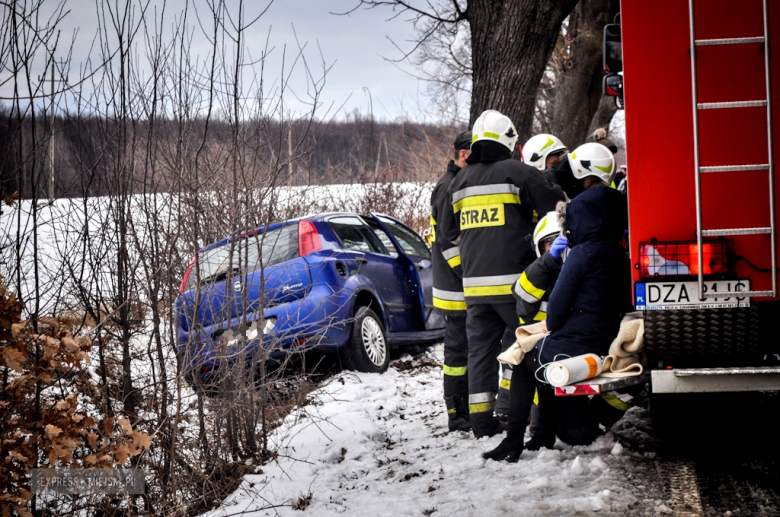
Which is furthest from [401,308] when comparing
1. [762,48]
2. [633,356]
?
[762,48]

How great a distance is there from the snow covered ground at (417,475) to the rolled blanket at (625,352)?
60cm

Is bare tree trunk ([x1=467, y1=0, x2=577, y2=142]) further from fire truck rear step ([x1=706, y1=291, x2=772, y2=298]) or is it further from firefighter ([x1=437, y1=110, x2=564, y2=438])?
fire truck rear step ([x1=706, y1=291, x2=772, y2=298])

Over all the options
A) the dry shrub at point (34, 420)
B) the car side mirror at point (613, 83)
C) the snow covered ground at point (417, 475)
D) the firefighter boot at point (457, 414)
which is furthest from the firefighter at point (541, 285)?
the dry shrub at point (34, 420)

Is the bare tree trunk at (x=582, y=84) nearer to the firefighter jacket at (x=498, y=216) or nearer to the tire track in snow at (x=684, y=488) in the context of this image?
the firefighter jacket at (x=498, y=216)

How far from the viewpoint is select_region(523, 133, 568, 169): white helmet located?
6.33 metres

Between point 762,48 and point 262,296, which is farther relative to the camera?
point 262,296

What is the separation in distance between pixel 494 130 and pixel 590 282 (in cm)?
153

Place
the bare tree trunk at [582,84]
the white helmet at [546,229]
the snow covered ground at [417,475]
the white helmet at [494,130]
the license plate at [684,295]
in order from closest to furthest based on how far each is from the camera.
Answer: the license plate at [684,295] → the snow covered ground at [417,475] → the white helmet at [546,229] → the white helmet at [494,130] → the bare tree trunk at [582,84]

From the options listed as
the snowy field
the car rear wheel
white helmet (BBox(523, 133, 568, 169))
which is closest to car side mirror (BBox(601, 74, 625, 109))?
white helmet (BBox(523, 133, 568, 169))

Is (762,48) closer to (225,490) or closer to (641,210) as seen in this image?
(641,210)

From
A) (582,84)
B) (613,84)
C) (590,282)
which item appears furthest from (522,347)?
(582,84)

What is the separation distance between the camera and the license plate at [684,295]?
12.1 ft

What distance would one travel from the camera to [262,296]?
4.67 metres

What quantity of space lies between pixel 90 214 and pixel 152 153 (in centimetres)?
51
